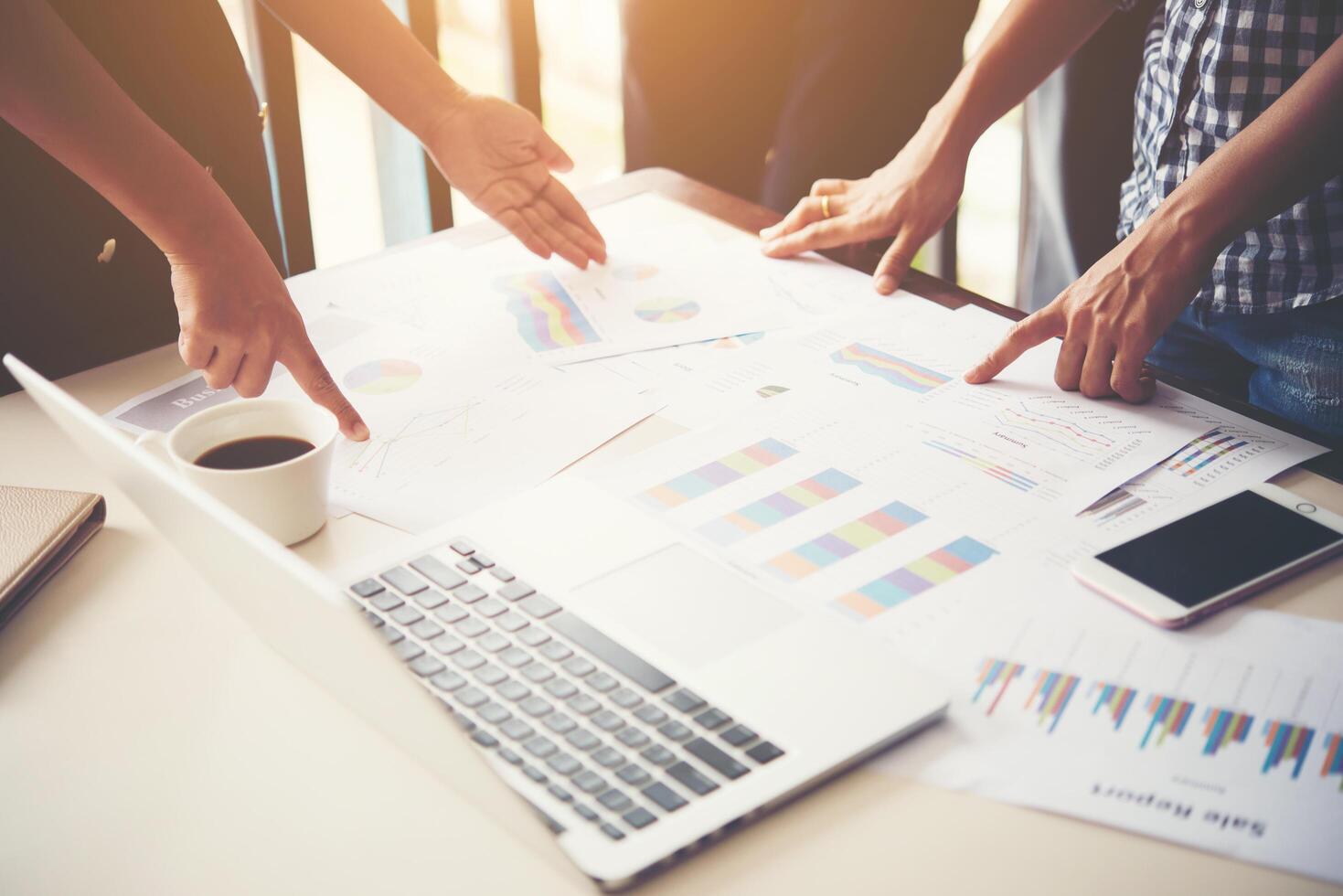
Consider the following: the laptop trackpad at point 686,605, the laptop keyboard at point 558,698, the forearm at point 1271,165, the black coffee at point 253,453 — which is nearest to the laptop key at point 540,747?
the laptop keyboard at point 558,698

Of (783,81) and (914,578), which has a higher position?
(783,81)

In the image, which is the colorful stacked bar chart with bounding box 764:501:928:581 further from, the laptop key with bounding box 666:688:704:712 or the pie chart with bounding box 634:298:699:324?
the pie chart with bounding box 634:298:699:324

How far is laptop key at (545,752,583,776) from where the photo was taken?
60 cm

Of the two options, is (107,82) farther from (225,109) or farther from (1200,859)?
Result: (1200,859)

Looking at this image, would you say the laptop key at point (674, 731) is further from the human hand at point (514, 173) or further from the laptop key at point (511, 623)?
the human hand at point (514, 173)

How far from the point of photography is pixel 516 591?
74 cm

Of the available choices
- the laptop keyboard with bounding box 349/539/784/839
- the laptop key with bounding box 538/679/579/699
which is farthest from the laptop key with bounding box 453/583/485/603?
the laptop key with bounding box 538/679/579/699

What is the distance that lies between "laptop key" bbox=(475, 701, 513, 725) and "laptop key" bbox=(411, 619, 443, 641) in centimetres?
8

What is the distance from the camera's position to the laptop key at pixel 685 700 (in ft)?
2.09

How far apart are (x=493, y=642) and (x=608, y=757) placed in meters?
0.13

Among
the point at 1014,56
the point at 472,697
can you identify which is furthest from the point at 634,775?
Answer: the point at 1014,56

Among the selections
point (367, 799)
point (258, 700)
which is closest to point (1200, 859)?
point (367, 799)

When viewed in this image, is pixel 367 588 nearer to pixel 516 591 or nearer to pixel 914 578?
pixel 516 591

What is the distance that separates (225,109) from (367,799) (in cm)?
86
